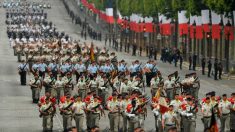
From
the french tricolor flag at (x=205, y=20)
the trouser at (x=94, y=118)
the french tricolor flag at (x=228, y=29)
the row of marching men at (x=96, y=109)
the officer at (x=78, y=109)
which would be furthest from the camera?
the french tricolor flag at (x=205, y=20)

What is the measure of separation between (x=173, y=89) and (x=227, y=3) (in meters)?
35.3

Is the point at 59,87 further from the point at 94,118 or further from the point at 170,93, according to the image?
the point at 94,118

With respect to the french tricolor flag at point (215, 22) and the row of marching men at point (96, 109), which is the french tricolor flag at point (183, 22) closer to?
the french tricolor flag at point (215, 22)

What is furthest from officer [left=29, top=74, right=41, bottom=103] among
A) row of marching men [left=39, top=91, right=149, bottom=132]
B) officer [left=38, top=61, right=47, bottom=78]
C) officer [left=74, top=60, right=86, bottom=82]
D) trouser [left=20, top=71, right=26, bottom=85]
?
row of marching men [left=39, top=91, right=149, bottom=132]

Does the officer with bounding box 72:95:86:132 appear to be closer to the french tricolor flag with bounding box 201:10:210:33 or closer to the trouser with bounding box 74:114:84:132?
the trouser with bounding box 74:114:84:132

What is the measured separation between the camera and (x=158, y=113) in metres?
46.1

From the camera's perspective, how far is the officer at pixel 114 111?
158 feet

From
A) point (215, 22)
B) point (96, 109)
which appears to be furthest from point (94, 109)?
point (215, 22)

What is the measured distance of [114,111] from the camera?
48375 millimetres

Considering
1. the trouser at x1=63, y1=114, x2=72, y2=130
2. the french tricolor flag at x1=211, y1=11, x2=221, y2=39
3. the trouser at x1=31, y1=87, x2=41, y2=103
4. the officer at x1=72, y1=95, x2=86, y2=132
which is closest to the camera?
the officer at x1=72, y1=95, x2=86, y2=132

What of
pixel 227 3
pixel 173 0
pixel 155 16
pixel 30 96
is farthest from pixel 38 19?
pixel 30 96

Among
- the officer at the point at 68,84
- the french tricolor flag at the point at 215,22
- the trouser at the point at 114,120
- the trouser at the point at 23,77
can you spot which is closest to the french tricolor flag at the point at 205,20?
the french tricolor flag at the point at 215,22

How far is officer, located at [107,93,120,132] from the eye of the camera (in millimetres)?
48250

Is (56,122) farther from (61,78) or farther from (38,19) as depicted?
(38,19)
